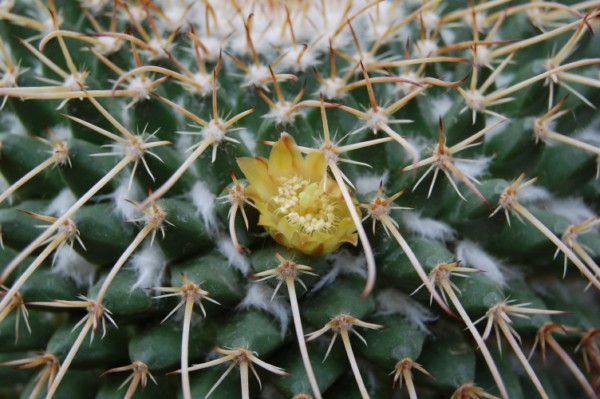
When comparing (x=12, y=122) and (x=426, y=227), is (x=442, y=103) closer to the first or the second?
(x=426, y=227)

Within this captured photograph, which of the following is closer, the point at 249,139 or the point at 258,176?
the point at 258,176

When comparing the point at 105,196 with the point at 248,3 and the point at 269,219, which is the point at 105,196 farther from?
the point at 248,3

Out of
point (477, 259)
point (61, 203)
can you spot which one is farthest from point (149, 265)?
Result: point (477, 259)

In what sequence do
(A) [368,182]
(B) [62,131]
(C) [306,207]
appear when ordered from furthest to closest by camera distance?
(B) [62,131] < (A) [368,182] < (C) [306,207]

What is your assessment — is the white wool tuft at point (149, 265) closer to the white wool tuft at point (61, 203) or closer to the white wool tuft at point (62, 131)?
the white wool tuft at point (61, 203)

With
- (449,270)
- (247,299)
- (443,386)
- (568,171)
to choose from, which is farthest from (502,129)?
(247,299)
